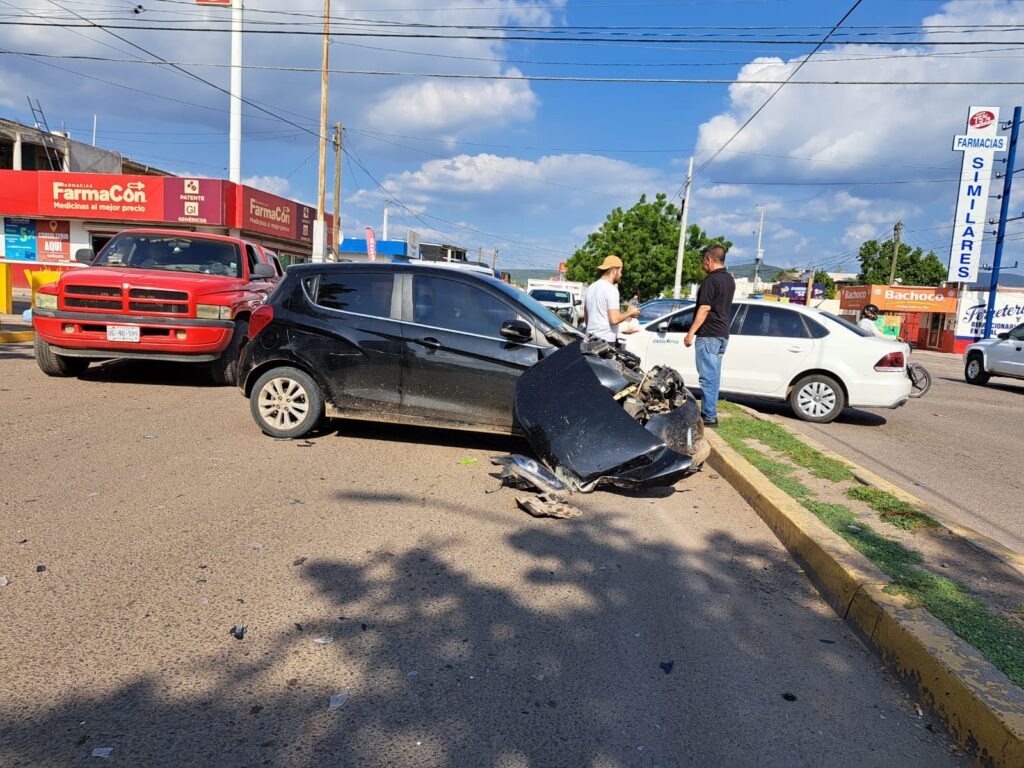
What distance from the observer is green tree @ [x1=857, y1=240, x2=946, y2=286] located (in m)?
67.9

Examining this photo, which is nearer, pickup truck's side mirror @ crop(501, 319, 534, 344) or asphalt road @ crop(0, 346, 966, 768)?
asphalt road @ crop(0, 346, 966, 768)

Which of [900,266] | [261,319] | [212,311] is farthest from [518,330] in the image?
[900,266]

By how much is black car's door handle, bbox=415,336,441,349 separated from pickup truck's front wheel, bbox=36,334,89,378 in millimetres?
5328

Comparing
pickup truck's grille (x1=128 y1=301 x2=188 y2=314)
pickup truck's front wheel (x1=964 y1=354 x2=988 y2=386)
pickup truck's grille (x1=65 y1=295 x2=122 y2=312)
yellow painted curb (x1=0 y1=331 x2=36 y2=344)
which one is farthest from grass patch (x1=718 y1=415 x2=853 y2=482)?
pickup truck's front wheel (x1=964 y1=354 x2=988 y2=386)

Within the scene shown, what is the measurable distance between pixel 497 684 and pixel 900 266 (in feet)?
260

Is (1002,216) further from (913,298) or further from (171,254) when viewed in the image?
(171,254)

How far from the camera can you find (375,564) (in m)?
3.77

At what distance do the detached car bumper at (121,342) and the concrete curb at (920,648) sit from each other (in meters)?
6.85

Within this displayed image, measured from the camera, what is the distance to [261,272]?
9219mm

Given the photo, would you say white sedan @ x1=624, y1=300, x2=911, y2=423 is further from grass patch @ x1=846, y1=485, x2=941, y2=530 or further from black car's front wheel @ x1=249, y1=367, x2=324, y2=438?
black car's front wheel @ x1=249, y1=367, x2=324, y2=438

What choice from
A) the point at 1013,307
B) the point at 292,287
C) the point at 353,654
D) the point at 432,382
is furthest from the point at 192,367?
the point at 1013,307

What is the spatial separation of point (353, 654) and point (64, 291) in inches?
286

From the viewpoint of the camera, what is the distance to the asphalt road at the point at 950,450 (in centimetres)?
570

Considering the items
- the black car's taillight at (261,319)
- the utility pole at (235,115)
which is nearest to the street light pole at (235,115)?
the utility pole at (235,115)
